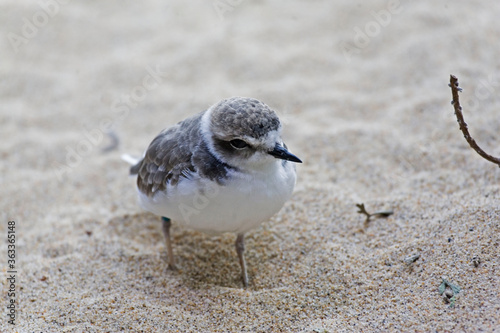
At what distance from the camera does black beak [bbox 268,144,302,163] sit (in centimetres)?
291

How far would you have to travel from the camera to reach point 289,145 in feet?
15.5

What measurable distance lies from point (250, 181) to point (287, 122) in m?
2.10

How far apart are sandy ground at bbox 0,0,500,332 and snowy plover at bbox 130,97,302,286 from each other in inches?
22.2

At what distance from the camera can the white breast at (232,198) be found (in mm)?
2969

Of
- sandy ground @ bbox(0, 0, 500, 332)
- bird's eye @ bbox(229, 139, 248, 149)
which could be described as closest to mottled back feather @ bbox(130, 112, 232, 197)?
bird's eye @ bbox(229, 139, 248, 149)

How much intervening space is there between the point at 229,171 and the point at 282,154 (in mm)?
328

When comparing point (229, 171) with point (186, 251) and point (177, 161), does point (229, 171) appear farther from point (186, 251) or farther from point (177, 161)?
point (186, 251)

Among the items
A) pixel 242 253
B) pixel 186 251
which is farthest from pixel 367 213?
pixel 186 251

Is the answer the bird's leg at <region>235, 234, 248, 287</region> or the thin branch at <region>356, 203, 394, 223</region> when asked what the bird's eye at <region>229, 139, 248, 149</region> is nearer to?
the bird's leg at <region>235, 234, 248, 287</region>

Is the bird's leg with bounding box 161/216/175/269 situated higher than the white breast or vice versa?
the white breast

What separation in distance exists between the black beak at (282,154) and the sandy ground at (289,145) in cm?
87

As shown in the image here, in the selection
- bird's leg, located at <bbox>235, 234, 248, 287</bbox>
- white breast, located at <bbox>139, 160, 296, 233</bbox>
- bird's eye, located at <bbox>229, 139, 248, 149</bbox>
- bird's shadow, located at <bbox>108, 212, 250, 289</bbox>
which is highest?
bird's eye, located at <bbox>229, 139, 248, 149</bbox>

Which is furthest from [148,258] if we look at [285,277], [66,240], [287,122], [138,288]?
[287,122]

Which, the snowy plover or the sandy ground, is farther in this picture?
the sandy ground
